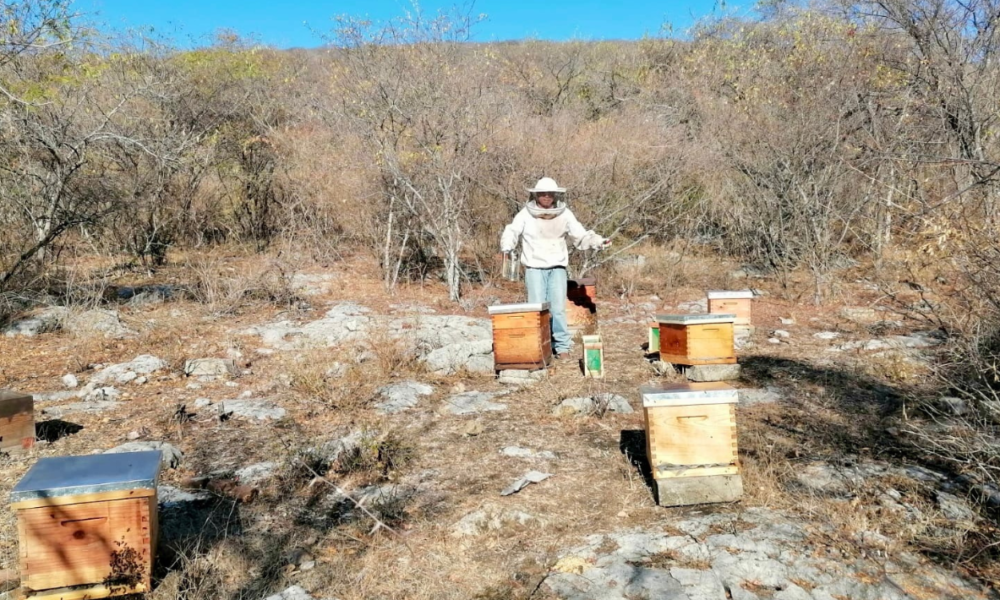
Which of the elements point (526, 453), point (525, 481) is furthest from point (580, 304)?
point (525, 481)

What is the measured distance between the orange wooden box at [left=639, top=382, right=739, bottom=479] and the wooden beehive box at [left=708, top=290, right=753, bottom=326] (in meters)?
4.35

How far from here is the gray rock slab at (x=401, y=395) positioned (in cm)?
599

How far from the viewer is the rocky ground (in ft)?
11.0

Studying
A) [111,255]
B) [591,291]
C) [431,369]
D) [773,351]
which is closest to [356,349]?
[431,369]

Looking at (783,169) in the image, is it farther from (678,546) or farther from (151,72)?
(151,72)

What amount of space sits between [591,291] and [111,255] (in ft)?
26.5

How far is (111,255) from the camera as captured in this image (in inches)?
468

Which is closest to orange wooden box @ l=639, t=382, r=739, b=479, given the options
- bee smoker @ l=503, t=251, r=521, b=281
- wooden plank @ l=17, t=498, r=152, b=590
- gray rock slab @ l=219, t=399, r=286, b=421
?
wooden plank @ l=17, t=498, r=152, b=590

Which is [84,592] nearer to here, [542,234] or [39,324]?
[542,234]

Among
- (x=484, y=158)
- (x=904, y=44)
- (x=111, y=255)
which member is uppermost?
(x=904, y=44)

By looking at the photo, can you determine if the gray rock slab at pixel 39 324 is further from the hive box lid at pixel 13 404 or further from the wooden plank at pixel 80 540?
the wooden plank at pixel 80 540

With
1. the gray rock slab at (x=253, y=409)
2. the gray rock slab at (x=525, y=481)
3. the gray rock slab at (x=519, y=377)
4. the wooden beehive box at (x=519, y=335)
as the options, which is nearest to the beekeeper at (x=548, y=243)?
the wooden beehive box at (x=519, y=335)

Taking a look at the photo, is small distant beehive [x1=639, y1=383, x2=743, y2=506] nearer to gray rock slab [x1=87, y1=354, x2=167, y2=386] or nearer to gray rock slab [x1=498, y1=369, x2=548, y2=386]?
gray rock slab [x1=498, y1=369, x2=548, y2=386]

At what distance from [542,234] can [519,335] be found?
1181mm
